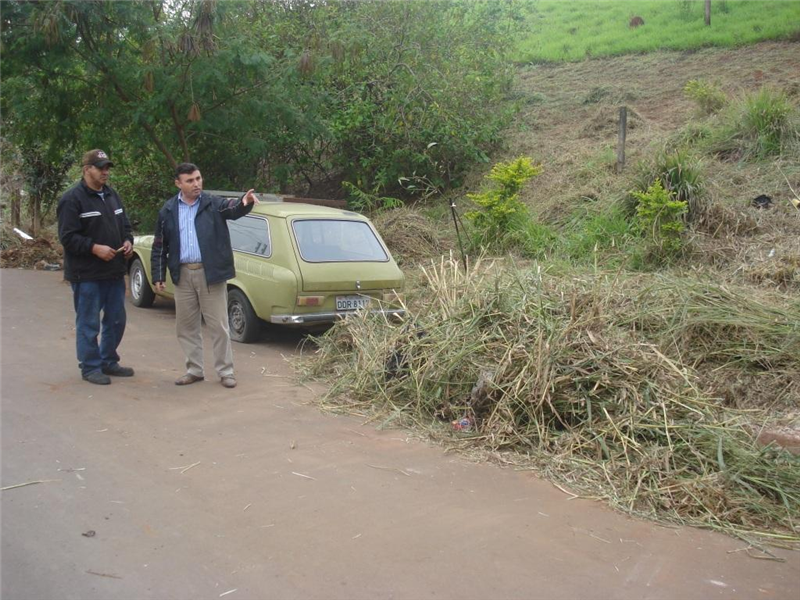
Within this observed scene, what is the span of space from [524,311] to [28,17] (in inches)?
337

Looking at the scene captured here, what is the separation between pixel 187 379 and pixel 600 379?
3531 millimetres

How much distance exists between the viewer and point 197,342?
712 cm

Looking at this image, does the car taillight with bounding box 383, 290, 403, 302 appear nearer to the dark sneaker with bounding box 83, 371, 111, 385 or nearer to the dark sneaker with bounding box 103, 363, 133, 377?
the dark sneaker with bounding box 103, 363, 133, 377

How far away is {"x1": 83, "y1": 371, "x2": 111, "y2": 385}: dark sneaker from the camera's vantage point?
6.93 metres

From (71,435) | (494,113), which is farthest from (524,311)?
(494,113)

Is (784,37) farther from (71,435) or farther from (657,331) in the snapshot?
(71,435)

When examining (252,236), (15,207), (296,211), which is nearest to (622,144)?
(296,211)

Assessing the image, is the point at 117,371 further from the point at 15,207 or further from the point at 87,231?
the point at 15,207

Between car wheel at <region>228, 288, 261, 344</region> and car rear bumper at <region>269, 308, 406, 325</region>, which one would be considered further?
car wheel at <region>228, 288, 261, 344</region>

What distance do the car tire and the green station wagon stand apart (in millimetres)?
1769

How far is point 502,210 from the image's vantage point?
38.9 ft

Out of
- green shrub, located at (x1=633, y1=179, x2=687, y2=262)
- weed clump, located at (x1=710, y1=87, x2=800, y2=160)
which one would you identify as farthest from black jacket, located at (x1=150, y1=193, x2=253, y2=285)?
weed clump, located at (x1=710, y1=87, x2=800, y2=160)

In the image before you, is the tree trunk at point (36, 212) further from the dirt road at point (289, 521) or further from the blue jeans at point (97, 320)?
the dirt road at point (289, 521)

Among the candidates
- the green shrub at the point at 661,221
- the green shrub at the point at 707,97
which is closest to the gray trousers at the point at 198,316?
the green shrub at the point at 661,221
